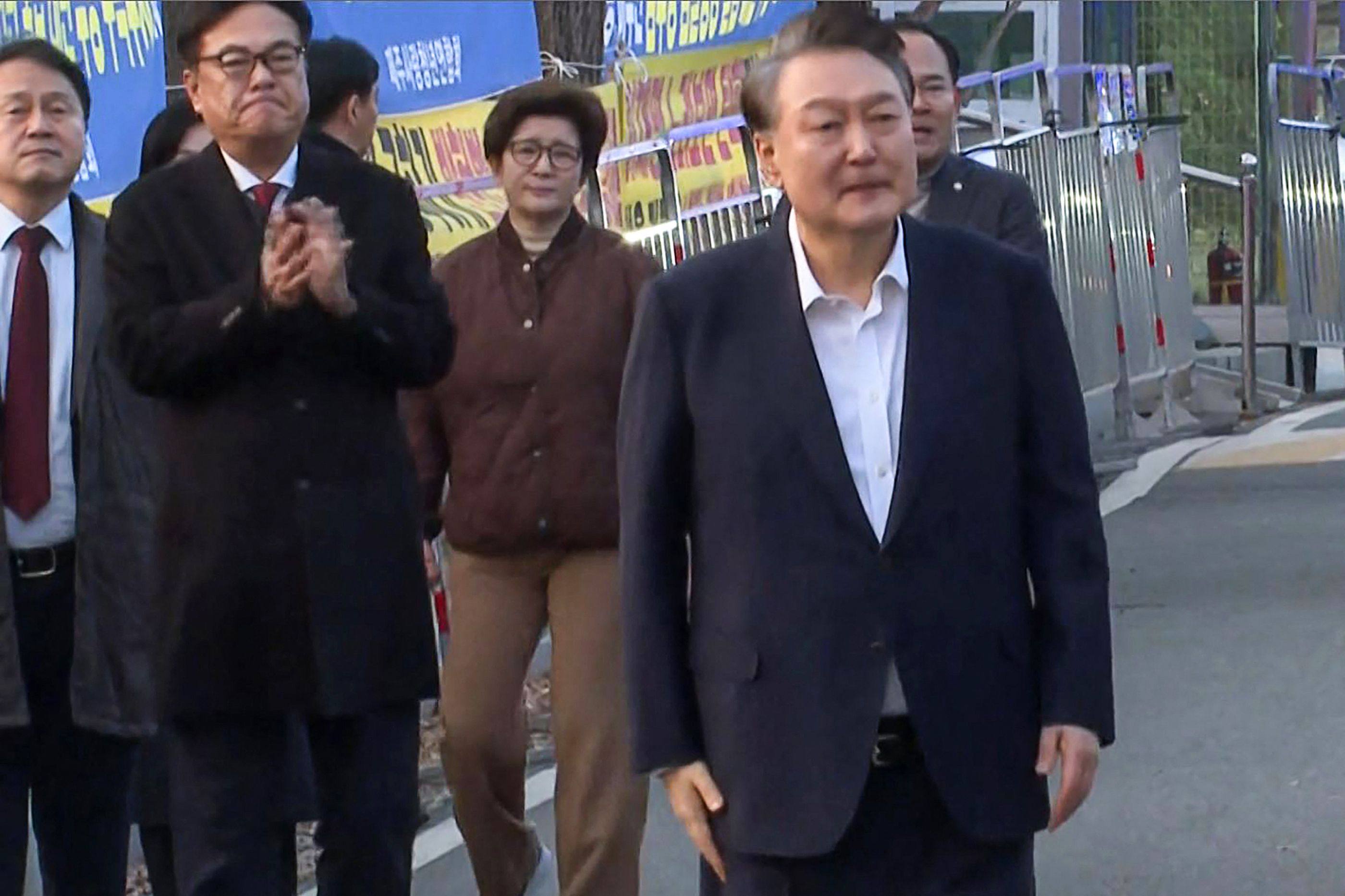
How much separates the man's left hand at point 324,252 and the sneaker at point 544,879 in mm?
2126

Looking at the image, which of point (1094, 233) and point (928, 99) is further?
point (1094, 233)

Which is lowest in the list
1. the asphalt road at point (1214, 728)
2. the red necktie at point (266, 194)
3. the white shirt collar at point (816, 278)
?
the asphalt road at point (1214, 728)

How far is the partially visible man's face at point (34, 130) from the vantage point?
526cm

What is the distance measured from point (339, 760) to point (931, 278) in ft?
5.17

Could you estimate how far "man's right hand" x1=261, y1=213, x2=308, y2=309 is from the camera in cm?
446

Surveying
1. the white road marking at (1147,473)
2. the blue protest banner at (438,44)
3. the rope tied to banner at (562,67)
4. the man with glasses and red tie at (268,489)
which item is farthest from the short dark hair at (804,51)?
the white road marking at (1147,473)

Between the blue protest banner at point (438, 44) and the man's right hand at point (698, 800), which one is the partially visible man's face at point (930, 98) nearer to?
the blue protest banner at point (438, 44)

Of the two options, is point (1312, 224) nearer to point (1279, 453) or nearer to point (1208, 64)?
point (1279, 453)

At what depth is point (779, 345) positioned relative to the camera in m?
3.84

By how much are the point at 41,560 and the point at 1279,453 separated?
9.79 m

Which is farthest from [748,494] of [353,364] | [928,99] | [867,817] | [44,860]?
[928,99]

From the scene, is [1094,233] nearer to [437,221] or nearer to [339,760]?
[437,221]

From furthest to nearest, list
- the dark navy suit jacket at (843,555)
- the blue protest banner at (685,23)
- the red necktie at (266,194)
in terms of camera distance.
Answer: the blue protest banner at (685,23), the red necktie at (266,194), the dark navy suit jacket at (843,555)

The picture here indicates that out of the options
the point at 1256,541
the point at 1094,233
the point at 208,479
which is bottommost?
the point at 1256,541
